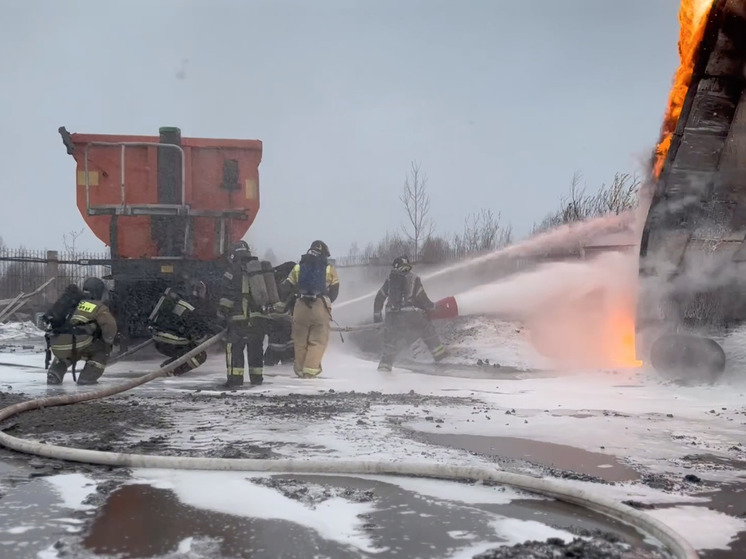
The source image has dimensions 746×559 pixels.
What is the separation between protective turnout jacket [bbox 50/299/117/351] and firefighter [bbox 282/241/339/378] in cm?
235

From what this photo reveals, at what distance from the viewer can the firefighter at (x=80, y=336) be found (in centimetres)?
807

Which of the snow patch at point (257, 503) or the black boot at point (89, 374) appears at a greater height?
the black boot at point (89, 374)

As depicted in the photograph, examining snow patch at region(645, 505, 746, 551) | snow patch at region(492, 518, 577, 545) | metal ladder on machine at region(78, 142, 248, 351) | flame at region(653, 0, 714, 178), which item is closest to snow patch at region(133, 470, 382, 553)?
snow patch at region(492, 518, 577, 545)

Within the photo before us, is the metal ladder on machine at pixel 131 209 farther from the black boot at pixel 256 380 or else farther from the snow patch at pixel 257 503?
the snow patch at pixel 257 503

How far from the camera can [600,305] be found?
10.9 m

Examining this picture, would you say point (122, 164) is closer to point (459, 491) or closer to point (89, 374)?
point (89, 374)

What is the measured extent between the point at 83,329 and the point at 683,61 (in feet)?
23.9

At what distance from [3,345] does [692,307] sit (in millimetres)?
12504

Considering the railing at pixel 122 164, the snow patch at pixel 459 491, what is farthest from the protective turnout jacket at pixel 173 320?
the snow patch at pixel 459 491

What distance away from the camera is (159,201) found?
10.8m

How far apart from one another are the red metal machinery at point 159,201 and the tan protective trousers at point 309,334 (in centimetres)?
204

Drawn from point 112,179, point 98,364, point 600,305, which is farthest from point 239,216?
point 600,305

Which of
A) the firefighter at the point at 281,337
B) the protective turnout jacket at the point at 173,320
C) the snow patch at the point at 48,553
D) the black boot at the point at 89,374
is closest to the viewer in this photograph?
the snow patch at the point at 48,553

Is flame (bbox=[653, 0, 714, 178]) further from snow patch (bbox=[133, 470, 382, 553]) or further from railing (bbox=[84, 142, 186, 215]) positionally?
railing (bbox=[84, 142, 186, 215])
